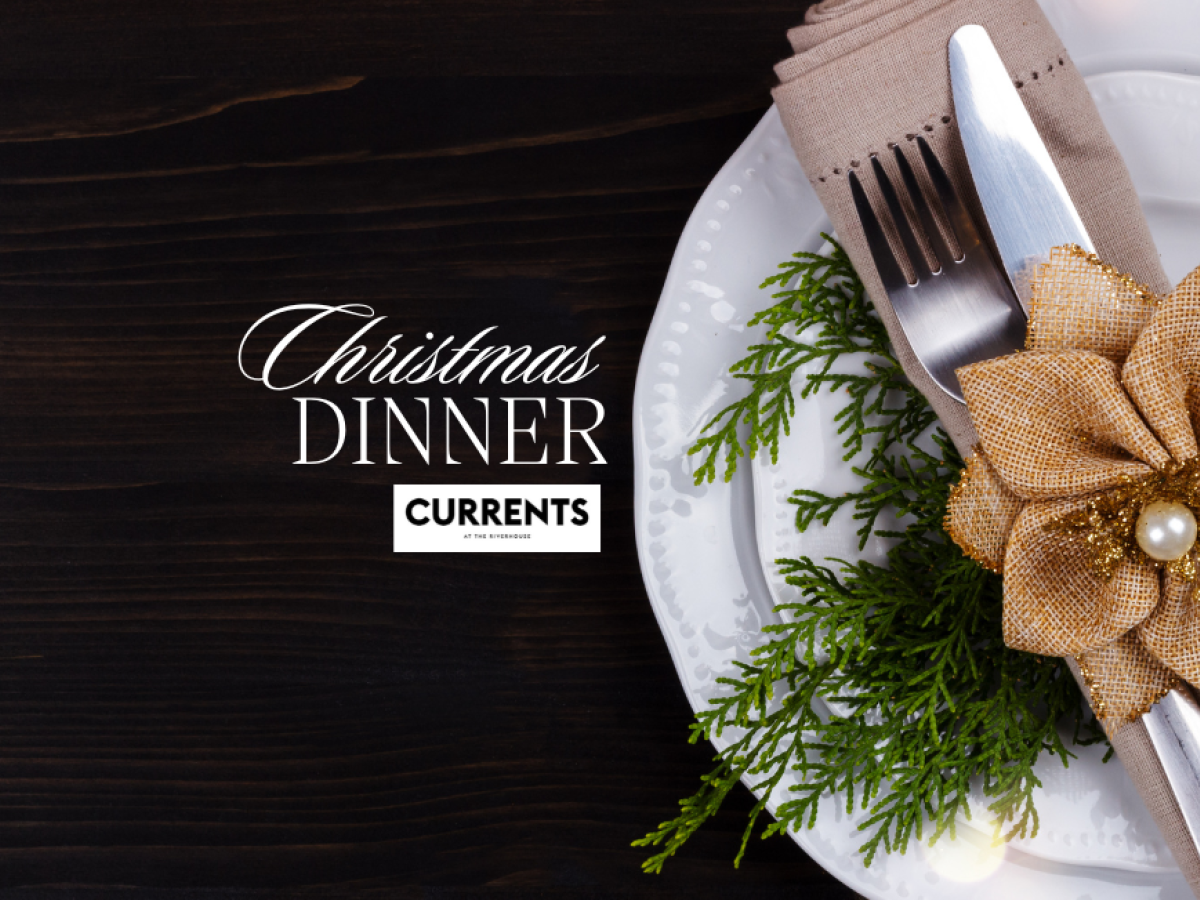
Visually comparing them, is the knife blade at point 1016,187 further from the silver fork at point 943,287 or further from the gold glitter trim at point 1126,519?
the gold glitter trim at point 1126,519

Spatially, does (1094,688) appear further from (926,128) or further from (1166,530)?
(926,128)

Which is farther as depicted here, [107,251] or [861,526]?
[107,251]

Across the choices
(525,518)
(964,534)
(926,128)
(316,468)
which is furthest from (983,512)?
(316,468)

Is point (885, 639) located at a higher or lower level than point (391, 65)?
lower

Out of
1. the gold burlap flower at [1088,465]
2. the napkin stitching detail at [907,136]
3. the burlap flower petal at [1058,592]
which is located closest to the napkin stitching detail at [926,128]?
the napkin stitching detail at [907,136]

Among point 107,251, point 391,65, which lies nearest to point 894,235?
point 391,65

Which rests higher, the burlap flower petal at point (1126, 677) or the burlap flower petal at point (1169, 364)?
the burlap flower petal at point (1169, 364)

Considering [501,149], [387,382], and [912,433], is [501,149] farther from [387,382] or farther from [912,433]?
[912,433]
